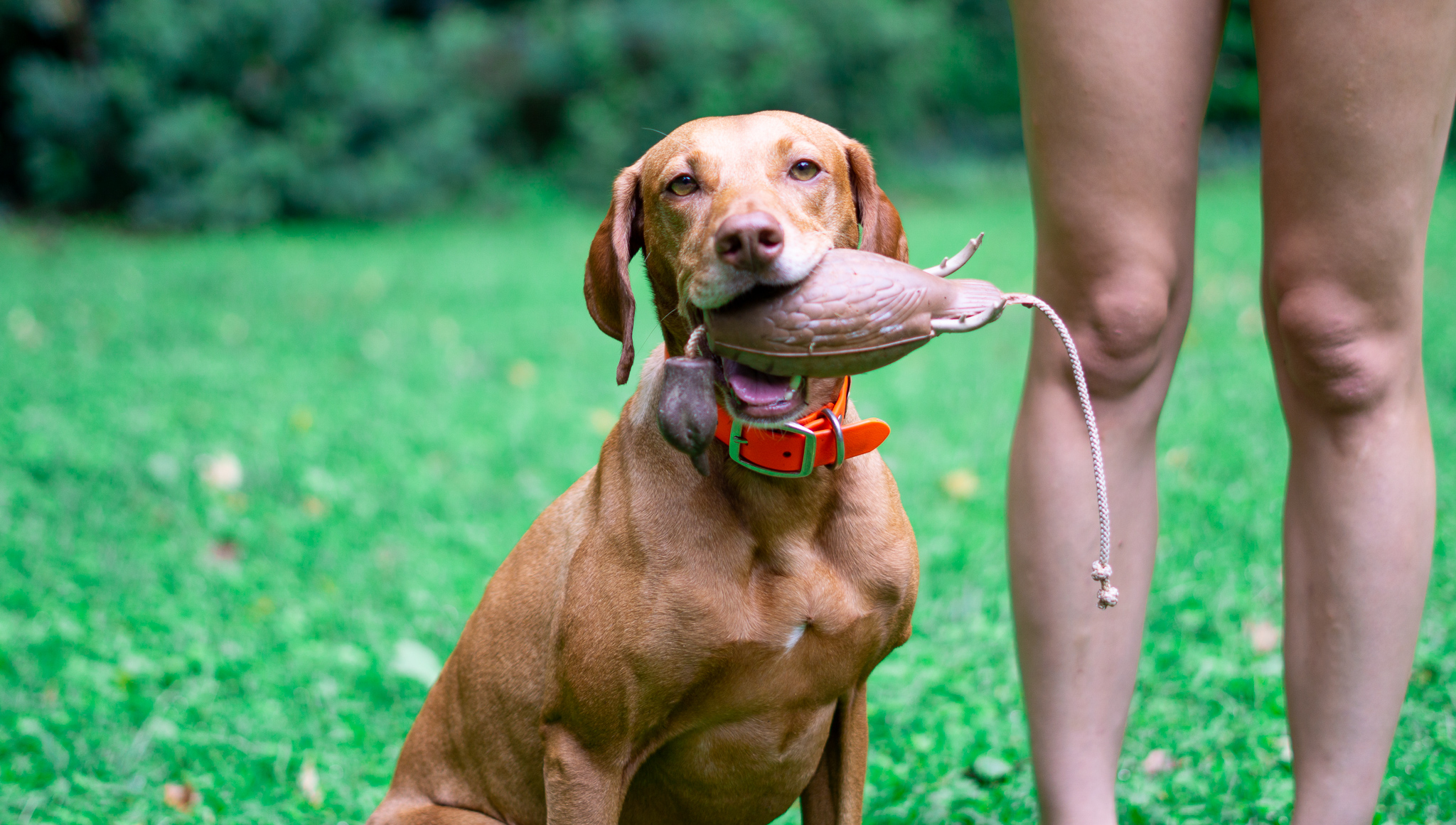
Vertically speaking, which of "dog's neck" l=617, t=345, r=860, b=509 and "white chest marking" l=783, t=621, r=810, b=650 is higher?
"dog's neck" l=617, t=345, r=860, b=509

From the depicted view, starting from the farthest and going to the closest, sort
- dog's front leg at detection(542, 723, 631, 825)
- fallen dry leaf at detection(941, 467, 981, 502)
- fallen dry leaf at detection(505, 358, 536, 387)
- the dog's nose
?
fallen dry leaf at detection(505, 358, 536, 387) → fallen dry leaf at detection(941, 467, 981, 502) → dog's front leg at detection(542, 723, 631, 825) → the dog's nose

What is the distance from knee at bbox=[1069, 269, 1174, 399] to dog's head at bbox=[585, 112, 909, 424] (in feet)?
1.29

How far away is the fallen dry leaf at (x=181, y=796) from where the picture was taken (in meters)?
2.69

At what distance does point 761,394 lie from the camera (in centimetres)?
188

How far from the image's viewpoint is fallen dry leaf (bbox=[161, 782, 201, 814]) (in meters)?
2.69

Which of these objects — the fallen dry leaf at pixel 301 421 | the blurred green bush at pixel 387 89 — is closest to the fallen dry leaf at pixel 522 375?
the fallen dry leaf at pixel 301 421

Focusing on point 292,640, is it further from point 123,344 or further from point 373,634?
point 123,344

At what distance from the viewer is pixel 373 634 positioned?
3.50 m

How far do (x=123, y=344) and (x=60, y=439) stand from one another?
2.10m

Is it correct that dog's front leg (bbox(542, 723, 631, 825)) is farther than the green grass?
No

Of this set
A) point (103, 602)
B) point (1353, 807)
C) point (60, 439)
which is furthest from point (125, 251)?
point (1353, 807)

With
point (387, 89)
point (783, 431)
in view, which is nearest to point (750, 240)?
point (783, 431)

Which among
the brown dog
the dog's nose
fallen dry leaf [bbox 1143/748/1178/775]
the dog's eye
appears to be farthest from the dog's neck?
fallen dry leaf [bbox 1143/748/1178/775]

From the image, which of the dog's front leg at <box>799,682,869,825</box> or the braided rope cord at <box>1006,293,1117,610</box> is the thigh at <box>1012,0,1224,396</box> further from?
the dog's front leg at <box>799,682,869,825</box>
